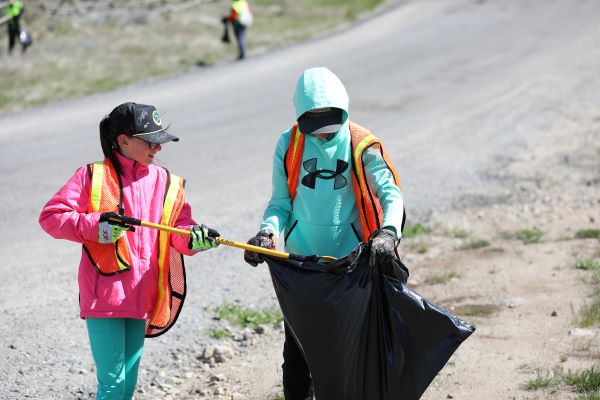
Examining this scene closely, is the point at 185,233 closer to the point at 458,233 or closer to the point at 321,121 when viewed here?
the point at 321,121

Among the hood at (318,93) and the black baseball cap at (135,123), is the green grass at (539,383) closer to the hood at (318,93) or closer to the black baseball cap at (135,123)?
the hood at (318,93)

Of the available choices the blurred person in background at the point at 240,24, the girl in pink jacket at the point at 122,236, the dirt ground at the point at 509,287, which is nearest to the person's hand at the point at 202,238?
the girl in pink jacket at the point at 122,236

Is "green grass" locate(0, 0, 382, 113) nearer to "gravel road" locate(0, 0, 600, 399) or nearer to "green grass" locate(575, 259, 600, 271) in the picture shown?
"gravel road" locate(0, 0, 600, 399)

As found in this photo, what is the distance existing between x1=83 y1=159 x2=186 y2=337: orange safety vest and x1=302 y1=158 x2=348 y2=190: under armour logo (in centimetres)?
62

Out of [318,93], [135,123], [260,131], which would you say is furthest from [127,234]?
[260,131]

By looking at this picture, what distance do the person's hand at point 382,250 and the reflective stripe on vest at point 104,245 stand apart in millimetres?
1128

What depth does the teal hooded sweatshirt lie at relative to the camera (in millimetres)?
4570

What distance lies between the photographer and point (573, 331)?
250 inches

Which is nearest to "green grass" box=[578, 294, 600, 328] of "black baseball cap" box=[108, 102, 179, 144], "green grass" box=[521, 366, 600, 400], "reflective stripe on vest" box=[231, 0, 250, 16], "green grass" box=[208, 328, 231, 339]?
"green grass" box=[521, 366, 600, 400]

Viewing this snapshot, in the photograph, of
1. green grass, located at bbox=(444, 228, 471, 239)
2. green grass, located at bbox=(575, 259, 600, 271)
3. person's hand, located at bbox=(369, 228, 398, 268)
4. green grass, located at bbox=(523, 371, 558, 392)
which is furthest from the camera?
green grass, located at bbox=(444, 228, 471, 239)

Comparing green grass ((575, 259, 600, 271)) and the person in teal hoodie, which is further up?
the person in teal hoodie

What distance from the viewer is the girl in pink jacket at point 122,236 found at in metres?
4.44

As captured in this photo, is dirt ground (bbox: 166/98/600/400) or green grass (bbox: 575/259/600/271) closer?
dirt ground (bbox: 166/98/600/400)

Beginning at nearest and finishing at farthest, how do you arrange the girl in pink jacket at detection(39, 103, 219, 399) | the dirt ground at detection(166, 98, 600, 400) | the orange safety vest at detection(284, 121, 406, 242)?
the girl in pink jacket at detection(39, 103, 219, 399) → the orange safety vest at detection(284, 121, 406, 242) → the dirt ground at detection(166, 98, 600, 400)
